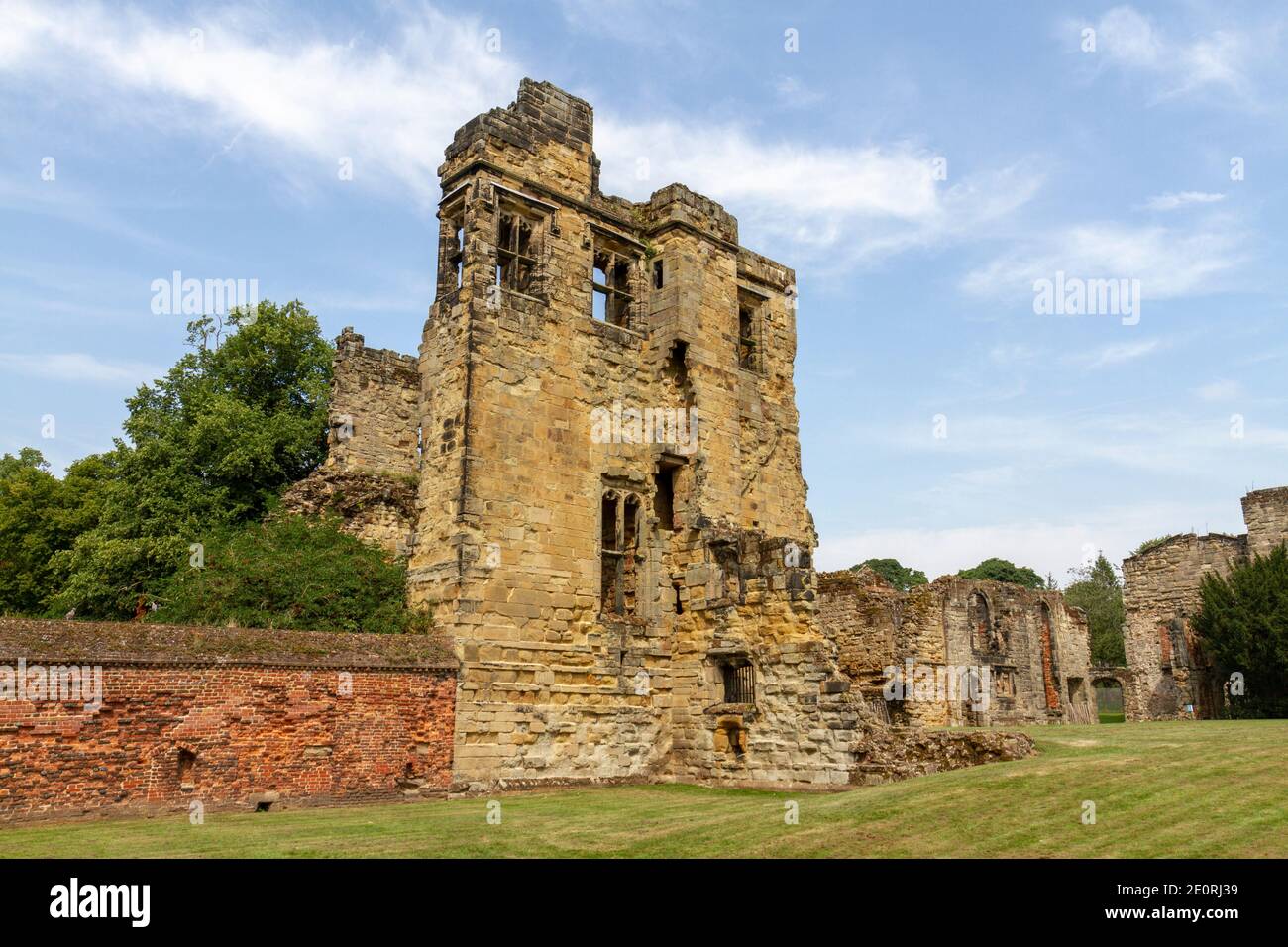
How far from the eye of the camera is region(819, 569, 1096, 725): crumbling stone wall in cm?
2944

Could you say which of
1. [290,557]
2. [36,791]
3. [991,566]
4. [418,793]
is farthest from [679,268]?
[991,566]

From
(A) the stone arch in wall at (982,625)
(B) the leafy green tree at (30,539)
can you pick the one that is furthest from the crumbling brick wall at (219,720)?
(A) the stone arch in wall at (982,625)

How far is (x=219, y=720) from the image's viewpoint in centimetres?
1263

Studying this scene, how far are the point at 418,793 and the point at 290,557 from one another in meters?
5.03

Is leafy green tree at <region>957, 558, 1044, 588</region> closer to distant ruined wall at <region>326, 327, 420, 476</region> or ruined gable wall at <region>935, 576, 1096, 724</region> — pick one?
ruined gable wall at <region>935, 576, 1096, 724</region>

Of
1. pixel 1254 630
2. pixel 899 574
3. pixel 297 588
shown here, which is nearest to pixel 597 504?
pixel 297 588

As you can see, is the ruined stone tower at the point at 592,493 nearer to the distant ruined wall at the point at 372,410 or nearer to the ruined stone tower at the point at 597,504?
the ruined stone tower at the point at 597,504

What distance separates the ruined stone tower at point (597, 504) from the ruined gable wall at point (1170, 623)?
21.6 metres

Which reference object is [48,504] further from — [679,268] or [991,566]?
[991,566]

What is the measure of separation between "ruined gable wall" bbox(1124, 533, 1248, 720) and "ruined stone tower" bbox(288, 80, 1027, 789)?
852 inches

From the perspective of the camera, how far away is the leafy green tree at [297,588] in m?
16.1

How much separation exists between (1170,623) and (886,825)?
31307mm

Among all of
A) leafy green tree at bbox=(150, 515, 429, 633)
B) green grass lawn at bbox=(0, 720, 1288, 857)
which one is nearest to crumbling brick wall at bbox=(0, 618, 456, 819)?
green grass lawn at bbox=(0, 720, 1288, 857)

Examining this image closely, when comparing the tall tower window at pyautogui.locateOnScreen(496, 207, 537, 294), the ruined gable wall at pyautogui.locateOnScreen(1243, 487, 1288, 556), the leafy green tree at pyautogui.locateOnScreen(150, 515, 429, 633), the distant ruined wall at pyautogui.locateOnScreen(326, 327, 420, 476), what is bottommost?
the leafy green tree at pyautogui.locateOnScreen(150, 515, 429, 633)
